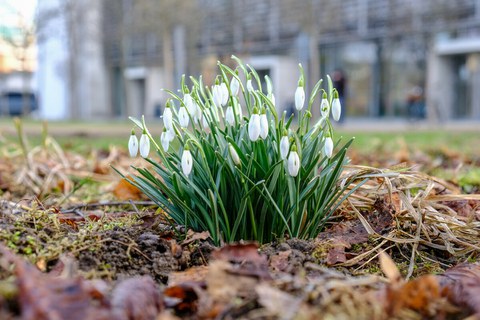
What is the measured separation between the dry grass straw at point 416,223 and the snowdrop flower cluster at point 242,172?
0.20 meters

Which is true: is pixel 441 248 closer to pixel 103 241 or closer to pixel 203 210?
pixel 203 210

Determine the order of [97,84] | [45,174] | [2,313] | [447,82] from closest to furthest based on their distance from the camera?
[2,313] < [45,174] < [447,82] < [97,84]

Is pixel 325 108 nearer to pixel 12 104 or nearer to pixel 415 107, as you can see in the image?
pixel 415 107

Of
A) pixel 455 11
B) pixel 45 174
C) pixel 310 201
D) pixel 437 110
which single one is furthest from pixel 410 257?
pixel 455 11

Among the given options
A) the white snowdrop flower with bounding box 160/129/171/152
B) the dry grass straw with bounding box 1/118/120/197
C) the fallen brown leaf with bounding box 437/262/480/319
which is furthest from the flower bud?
the dry grass straw with bounding box 1/118/120/197

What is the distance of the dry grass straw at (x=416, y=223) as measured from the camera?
201cm

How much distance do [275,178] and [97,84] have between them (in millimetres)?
42749

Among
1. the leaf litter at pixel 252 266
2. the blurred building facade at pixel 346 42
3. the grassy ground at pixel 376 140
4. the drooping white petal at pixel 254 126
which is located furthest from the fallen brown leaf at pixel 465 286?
the blurred building facade at pixel 346 42

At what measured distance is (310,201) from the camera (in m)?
2.04

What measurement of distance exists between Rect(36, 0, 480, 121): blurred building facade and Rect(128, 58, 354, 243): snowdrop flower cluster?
18.8 metres

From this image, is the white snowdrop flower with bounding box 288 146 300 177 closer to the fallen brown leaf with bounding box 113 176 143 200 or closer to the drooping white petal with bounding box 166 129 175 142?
the drooping white petal with bounding box 166 129 175 142

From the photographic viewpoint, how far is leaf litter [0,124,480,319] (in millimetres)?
1118

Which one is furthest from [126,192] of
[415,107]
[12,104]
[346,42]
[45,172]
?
[12,104]

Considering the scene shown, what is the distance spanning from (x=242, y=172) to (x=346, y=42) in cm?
2944
